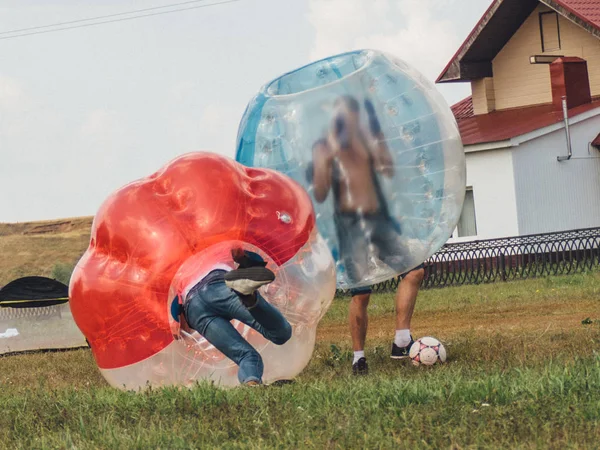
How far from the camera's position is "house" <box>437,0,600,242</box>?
26750 millimetres

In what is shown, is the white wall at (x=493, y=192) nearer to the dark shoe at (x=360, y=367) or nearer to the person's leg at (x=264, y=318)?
the dark shoe at (x=360, y=367)

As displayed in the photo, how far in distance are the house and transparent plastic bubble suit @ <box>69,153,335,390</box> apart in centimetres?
1886

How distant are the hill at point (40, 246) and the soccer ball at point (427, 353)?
32.3 metres

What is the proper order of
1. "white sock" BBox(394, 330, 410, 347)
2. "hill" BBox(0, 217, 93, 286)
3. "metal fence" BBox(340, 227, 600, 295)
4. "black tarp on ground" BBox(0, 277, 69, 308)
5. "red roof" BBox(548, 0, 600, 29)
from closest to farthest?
"white sock" BBox(394, 330, 410, 347) < "black tarp on ground" BBox(0, 277, 69, 308) < "metal fence" BBox(340, 227, 600, 295) < "red roof" BBox(548, 0, 600, 29) < "hill" BBox(0, 217, 93, 286)

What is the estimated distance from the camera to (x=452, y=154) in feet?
29.1

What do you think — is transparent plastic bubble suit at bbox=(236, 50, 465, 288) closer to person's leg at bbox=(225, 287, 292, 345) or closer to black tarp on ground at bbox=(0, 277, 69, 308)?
person's leg at bbox=(225, 287, 292, 345)

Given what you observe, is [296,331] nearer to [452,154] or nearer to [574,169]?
[452,154]

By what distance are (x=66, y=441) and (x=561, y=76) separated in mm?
24510

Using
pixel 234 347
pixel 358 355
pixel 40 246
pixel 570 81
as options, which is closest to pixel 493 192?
pixel 570 81

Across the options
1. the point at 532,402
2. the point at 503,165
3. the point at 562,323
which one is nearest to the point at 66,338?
the point at 562,323

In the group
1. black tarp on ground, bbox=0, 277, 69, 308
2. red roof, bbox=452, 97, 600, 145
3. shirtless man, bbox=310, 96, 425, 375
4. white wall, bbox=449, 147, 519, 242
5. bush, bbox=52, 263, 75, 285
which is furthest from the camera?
bush, bbox=52, 263, 75, 285

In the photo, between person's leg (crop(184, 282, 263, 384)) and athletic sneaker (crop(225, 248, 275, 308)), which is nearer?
athletic sneaker (crop(225, 248, 275, 308))

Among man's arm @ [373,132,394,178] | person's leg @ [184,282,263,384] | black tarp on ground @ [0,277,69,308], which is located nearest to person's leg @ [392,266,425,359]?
man's arm @ [373,132,394,178]

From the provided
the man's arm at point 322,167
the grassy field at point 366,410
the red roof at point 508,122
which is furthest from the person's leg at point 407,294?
the red roof at point 508,122
